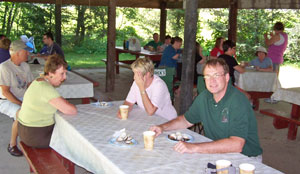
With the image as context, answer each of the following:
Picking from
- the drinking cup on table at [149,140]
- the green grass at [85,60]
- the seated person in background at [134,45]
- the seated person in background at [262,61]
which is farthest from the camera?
the green grass at [85,60]

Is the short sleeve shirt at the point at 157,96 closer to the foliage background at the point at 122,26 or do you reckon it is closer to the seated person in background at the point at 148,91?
the seated person in background at the point at 148,91

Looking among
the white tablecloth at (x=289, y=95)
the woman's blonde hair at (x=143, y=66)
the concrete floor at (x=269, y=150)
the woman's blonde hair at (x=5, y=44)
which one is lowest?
the concrete floor at (x=269, y=150)

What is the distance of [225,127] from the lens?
2488 mm

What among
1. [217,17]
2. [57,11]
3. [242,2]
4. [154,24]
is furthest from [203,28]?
[57,11]

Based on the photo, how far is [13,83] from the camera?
407 centimetres

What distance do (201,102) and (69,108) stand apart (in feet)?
3.61

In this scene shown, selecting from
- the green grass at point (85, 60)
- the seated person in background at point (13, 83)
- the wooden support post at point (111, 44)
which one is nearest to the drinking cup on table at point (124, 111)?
the seated person in background at point (13, 83)

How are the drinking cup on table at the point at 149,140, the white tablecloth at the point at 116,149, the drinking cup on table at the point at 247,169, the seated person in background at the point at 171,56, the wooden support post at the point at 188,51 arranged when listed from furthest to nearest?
the seated person in background at the point at 171,56, the wooden support post at the point at 188,51, the drinking cup on table at the point at 149,140, the white tablecloth at the point at 116,149, the drinking cup on table at the point at 247,169

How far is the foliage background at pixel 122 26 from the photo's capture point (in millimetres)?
14109

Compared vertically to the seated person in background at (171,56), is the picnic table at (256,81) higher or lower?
lower

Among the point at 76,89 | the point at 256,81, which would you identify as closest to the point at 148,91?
the point at 76,89

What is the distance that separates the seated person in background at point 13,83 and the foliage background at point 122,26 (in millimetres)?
8342

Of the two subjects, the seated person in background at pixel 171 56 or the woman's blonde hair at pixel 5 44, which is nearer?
the woman's blonde hair at pixel 5 44

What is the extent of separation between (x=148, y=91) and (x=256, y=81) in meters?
3.28
